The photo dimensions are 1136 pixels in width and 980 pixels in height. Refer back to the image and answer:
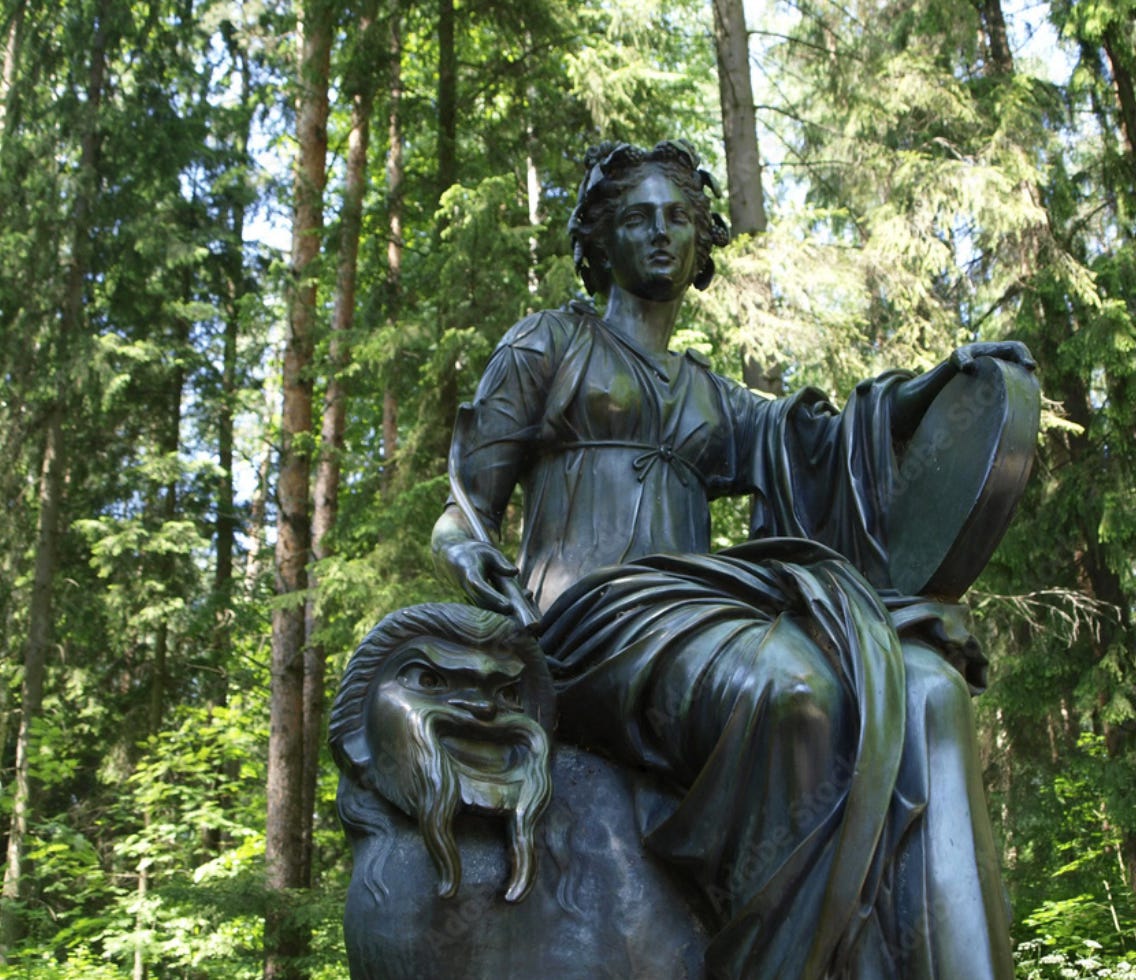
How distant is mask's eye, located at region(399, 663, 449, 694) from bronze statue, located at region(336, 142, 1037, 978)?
10.1 inches

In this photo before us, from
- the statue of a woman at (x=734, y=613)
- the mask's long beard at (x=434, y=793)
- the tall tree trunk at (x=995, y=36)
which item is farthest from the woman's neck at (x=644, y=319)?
the tall tree trunk at (x=995, y=36)

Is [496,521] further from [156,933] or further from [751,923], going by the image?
[156,933]

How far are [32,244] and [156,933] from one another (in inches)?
302

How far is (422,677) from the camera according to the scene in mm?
3029

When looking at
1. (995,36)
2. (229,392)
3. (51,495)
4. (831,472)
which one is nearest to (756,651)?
(831,472)

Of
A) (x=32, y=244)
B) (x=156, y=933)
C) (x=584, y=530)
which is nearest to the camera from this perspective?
(x=584, y=530)

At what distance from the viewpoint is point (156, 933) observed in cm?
1353

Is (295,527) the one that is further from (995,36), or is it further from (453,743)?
(453,743)

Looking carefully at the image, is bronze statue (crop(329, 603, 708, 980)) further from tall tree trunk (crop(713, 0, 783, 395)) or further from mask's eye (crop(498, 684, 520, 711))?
tall tree trunk (crop(713, 0, 783, 395))

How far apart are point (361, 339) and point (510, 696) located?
33.0ft

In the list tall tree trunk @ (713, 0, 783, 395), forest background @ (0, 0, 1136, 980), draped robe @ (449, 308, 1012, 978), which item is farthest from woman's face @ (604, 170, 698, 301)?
tall tree trunk @ (713, 0, 783, 395)

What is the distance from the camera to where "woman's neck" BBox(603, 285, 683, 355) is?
13.1 ft

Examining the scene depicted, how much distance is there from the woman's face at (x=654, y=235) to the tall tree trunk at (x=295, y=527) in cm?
809

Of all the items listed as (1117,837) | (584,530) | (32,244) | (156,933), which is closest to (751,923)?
(584,530)
